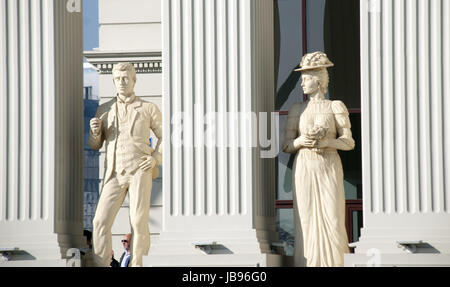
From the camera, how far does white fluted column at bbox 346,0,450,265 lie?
15688 mm

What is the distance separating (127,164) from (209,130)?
1.62 metres

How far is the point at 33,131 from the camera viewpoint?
16.8 meters

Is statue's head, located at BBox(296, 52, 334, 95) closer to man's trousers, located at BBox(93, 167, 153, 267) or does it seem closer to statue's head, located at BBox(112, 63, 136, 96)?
statue's head, located at BBox(112, 63, 136, 96)

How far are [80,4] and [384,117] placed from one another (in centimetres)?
578

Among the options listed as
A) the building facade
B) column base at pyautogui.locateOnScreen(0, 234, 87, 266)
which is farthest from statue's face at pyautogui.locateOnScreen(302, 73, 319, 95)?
column base at pyautogui.locateOnScreen(0, 234, 87, 266)

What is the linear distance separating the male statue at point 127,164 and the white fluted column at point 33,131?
663 mm

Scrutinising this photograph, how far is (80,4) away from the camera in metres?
18.2

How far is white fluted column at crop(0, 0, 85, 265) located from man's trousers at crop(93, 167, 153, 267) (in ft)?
1.95

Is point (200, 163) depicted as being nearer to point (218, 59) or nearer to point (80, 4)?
point (218, 59)

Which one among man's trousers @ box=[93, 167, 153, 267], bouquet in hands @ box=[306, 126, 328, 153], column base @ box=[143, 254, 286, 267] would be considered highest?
bouquet in hands @ box=[306, 126, 328, 153]

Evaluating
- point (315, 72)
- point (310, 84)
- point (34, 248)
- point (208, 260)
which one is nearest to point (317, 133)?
point (310, 84)
